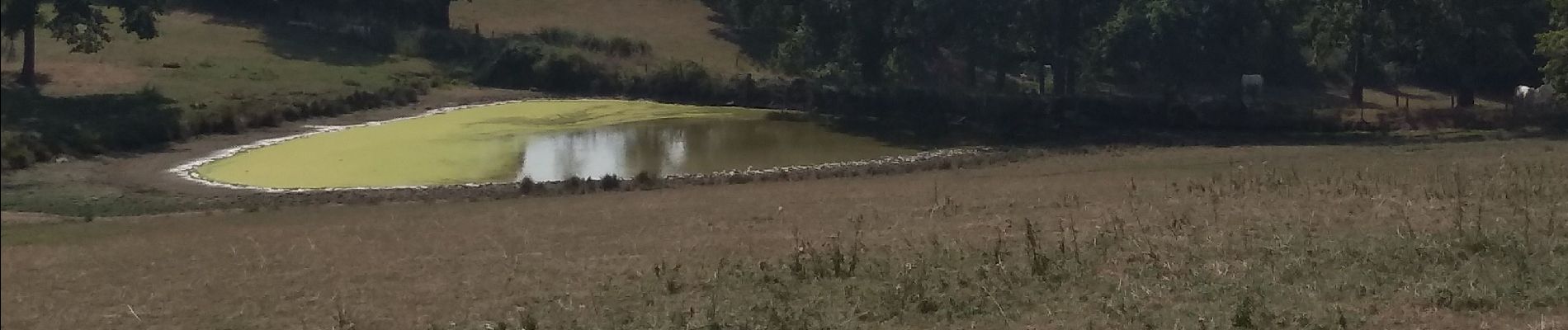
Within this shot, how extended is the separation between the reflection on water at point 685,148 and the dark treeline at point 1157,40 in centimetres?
923

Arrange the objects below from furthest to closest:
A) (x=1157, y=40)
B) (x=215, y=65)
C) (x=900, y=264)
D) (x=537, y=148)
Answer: (x=1157, y=40) → (x=215, y=65) → (x=537, y=148) → (x=900, y=264)

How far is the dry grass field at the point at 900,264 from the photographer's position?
10.6 meters

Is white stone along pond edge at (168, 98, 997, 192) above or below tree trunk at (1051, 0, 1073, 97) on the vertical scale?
below

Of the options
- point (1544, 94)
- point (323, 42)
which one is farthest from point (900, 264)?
point (323, 42)

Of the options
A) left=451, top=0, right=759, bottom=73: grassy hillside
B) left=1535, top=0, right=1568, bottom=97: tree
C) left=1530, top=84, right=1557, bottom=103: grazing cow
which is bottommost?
left=1530, top=84, right=1557, bottom=103: grazing cow

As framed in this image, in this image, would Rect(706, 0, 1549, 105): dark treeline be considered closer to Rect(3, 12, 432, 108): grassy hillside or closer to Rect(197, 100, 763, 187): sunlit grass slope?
Rect(197, 100, 763, 187): sunlit grass slope

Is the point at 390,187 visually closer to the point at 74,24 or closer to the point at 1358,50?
the point at 74,24

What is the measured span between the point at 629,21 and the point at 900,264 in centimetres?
6665

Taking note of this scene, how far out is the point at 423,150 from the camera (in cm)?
3778

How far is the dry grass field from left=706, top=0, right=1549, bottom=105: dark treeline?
102 ft

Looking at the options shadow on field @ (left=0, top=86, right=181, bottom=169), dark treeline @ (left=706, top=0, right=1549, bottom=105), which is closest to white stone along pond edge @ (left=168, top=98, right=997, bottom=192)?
shadow on field @ (left=0, top=86, right=181, bottom=169)

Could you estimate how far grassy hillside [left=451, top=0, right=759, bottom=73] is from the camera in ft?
231

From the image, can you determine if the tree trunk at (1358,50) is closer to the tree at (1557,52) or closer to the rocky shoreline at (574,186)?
the tree at (1557,52)

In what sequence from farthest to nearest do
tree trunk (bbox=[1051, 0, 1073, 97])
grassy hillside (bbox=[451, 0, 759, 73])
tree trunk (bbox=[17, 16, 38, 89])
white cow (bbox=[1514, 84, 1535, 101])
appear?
grassy hillside (bbox=[451, 0, 759, 73]) → tree trunk (bbox=[1051, 0, 1073, 97]) → white cow (bbox=[1514, 84, 1535, 101]) → tree trunk (bbox=[17, 16, 38, 89])
